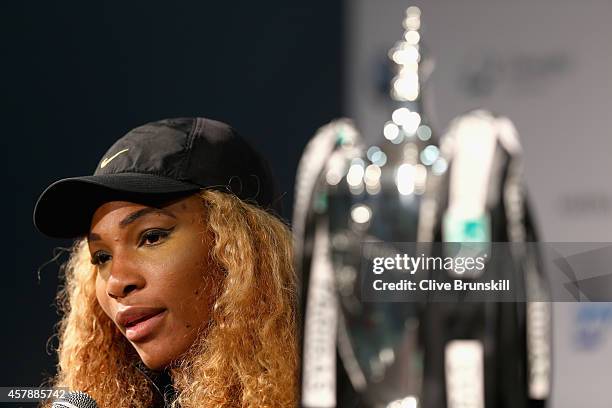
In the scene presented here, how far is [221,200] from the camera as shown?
1.51 m

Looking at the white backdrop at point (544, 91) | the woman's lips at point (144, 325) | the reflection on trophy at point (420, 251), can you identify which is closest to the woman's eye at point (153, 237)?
the woman's lips at point (144, 325)

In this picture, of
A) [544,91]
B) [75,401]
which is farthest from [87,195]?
[544,91]

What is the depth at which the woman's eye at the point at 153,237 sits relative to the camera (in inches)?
58.3

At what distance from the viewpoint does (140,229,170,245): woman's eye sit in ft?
4.86

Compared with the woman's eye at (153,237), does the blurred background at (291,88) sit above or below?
above

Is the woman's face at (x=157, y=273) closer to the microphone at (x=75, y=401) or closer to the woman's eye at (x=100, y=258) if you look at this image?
the woman's eye at (x=100, y=258)

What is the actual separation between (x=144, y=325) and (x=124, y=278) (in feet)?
0.26

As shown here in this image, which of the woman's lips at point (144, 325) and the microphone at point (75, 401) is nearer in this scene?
the microphone at point (75, 401)

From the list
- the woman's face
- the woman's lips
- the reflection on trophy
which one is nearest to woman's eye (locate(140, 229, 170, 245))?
the woman's face

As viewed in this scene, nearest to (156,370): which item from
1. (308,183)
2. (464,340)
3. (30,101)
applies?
(308,183)

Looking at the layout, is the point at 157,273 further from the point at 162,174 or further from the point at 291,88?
the point at 291,88

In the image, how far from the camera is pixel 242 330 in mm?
1496

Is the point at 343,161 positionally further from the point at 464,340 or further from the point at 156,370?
the point at 156,370

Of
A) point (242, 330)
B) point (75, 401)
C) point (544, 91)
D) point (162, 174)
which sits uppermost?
point (544, 91)
